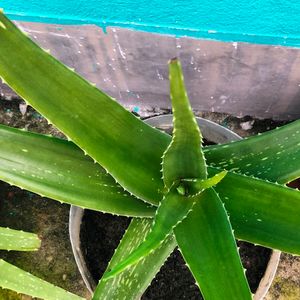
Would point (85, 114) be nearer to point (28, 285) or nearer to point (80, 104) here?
point (80, 104)

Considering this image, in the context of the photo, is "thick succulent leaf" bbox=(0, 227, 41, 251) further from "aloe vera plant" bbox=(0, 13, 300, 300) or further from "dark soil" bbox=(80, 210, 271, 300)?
"aloe vera plant" bbox=(0, 13, 300, 300)

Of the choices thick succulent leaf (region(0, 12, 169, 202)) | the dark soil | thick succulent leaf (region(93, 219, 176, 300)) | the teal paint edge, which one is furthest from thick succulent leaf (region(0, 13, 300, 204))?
the dark soil

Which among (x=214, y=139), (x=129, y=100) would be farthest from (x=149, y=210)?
(x=129, y=100)

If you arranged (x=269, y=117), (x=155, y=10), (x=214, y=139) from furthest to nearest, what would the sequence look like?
(x=269, y=117) < (x=214, y=139) < (x=155, y=10)

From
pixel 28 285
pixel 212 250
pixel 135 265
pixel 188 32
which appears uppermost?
pixel 188 32

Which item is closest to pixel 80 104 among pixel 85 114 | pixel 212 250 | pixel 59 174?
pixel 85 114

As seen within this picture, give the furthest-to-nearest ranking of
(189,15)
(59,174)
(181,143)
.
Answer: (189,15), (59,174), (181,143)

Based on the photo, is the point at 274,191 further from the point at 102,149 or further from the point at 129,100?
the point at 129,100
